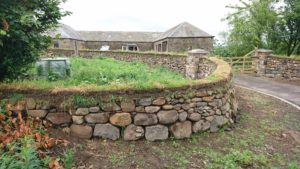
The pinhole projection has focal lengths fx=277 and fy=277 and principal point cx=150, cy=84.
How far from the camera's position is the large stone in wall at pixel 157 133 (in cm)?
514

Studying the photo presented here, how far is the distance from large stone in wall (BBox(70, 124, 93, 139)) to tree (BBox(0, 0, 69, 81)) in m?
1.70

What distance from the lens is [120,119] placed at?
4.98m

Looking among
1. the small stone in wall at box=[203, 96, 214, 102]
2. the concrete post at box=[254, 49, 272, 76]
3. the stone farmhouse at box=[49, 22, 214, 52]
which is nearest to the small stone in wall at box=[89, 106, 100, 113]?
the small stone in wall at box=[203, 96, 214, 102]

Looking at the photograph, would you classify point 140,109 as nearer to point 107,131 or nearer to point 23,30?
point 107,131

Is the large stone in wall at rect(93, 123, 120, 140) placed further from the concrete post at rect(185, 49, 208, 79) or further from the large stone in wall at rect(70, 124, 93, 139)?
the concrete post at rect(185, 49, 208, 79)

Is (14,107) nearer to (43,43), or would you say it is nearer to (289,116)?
(43,43)

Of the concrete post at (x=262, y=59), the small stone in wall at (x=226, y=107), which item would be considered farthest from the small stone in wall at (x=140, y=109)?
the concrete post at (x=262, y=59)

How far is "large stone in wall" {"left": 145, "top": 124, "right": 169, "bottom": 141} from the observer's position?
202 inches

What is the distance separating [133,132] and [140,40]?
110 feet

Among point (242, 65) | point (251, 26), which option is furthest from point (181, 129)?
point (251, 26)

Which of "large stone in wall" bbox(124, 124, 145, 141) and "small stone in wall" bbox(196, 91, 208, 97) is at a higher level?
"small stone in wall" bbox(196, 91, 208, 97)

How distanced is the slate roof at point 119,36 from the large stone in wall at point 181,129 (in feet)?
108

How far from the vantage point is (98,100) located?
4891 millimetres

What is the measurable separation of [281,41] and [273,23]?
58.1 inches
